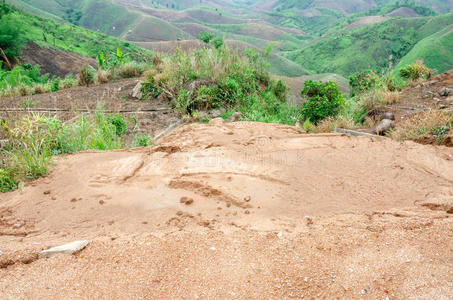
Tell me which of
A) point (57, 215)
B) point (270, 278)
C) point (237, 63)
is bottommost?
point (57, 215)

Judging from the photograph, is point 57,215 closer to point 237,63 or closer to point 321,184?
point 321,184

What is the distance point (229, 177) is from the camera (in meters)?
2.74

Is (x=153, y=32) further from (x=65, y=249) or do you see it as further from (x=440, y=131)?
(x=65, y=249)

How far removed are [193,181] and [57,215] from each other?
116 cm

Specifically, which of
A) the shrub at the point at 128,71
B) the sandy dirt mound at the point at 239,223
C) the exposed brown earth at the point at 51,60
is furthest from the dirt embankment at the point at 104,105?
the exposed brown earth at the point at 51,60

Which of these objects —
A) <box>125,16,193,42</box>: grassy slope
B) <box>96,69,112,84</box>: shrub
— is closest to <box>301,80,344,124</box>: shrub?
<box>96,69,112,84</box>: shrub

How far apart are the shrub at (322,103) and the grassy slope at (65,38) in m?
23.0

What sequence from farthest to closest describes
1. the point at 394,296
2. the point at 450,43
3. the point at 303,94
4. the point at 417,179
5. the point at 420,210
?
the point at 450,43 < the point at 303,94 < the point at 417,179 < the point at 420,210 < the point at 394,296

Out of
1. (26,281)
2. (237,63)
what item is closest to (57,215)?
(26,281)

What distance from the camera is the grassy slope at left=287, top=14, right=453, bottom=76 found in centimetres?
5153

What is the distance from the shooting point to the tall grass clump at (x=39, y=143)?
290 cm

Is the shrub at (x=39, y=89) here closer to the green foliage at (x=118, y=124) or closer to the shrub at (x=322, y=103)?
the green foliage at (x=118, y=124)

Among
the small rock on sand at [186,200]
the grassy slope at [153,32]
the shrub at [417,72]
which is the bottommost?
the small rock on sand at [186,200]

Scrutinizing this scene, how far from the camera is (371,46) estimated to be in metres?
54.7
